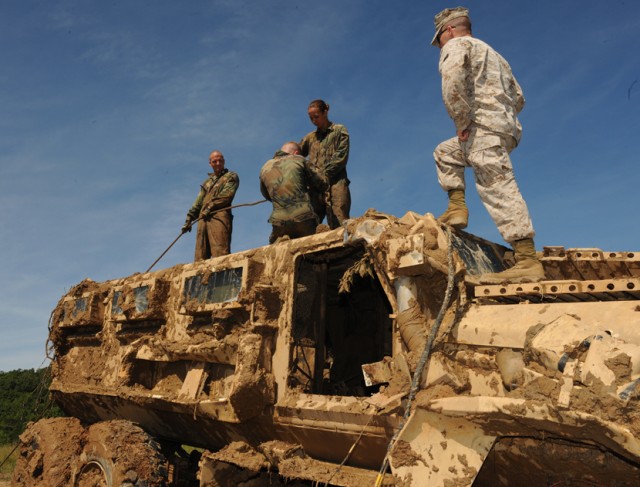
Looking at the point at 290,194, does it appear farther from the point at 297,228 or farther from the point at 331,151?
the point at 331,151

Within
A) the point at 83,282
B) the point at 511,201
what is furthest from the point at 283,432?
the point at 83,282

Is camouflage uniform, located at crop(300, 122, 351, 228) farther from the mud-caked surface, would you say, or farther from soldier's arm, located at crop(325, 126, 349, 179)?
the mud-caked surface

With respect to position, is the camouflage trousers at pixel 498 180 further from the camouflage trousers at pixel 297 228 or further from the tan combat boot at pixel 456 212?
the camouflage trousers at pixel 297 228

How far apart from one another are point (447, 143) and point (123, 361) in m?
3.73

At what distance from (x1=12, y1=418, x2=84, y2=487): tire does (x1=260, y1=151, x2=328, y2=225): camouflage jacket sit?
9.99 feet

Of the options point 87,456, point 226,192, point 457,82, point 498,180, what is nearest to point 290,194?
point 457,82

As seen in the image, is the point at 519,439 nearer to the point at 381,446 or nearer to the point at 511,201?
the point at 381,446

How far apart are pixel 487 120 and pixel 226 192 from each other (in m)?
4.86

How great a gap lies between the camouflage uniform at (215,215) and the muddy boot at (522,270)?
4.76 metres

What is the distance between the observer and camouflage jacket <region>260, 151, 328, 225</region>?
566cm

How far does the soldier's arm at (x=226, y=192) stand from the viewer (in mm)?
8336

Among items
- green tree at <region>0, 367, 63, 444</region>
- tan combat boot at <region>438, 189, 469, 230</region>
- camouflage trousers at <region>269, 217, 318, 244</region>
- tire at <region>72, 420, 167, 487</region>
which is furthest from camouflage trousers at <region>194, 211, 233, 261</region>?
green tree at <region>0, 367, 63, 444</region>

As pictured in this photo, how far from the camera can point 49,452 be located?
607cm

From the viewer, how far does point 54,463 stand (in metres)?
5.93
